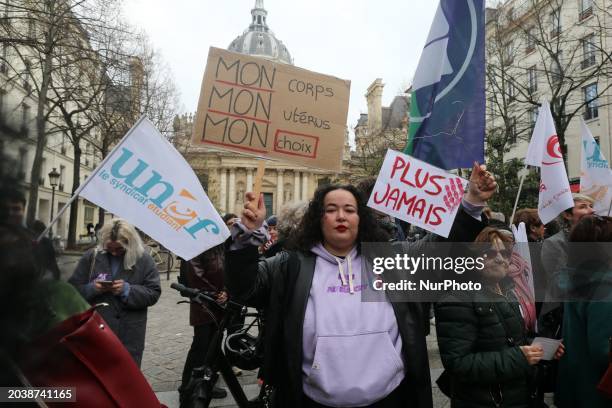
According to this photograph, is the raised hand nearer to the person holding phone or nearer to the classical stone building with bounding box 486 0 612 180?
the person holding phone

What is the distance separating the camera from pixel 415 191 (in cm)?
313

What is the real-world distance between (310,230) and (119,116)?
2079 cm

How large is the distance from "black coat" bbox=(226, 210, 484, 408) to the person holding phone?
1.90 meters

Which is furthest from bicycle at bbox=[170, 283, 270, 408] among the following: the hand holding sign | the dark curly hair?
the hand holding sign

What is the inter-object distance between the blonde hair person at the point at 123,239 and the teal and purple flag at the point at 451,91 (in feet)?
7.76

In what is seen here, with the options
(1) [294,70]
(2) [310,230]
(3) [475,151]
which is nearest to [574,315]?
(3) [475,151]

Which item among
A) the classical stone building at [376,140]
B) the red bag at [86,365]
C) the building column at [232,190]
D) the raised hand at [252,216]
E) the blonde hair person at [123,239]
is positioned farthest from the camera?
the building column at [232,190]

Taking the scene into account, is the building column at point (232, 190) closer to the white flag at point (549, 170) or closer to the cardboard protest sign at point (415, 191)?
the white flag at point (549, 170)

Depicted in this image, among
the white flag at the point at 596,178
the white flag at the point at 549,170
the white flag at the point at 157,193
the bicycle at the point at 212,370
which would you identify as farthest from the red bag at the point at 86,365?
the white flag at the point at 596,178

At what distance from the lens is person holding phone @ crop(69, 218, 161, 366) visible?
3.66 m

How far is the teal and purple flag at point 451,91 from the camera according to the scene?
3.31m

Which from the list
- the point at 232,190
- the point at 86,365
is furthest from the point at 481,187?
the point at 232,190

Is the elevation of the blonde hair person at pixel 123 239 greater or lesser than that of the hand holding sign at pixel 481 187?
lesser

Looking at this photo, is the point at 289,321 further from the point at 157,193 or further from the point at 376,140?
the point at 376,140
